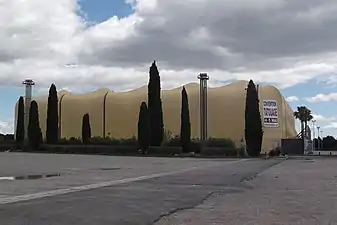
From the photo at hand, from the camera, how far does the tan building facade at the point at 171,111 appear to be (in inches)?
3201

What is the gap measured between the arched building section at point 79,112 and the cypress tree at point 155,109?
29.6 m

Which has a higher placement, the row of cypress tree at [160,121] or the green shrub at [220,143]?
the row of cypress tree at [160,121]

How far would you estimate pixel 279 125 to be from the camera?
8050cm

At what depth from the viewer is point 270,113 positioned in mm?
79250

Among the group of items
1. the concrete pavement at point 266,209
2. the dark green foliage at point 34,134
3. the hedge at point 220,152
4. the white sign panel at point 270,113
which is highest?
the white sign panel at point 270,113

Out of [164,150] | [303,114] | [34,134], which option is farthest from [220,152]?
[303,114]

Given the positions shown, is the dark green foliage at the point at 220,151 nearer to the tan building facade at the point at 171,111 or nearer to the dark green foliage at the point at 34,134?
the tan building facade at the point at 171,111

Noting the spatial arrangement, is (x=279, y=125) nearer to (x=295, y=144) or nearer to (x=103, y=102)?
(x=295, y=144)

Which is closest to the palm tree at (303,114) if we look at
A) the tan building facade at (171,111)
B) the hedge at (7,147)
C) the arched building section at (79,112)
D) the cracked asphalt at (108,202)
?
the tan building facade at (171,111)

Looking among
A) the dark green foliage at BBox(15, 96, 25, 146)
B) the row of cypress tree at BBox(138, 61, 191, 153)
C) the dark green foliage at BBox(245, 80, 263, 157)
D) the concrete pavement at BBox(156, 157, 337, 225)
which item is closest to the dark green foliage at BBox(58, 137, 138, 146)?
the row of cypress tree at BBox(138, 61, 191, 153)

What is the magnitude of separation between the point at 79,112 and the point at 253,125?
39563 mm

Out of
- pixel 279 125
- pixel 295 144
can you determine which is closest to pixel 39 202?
pixel 295 144

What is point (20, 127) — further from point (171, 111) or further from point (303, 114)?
point (303, 114)

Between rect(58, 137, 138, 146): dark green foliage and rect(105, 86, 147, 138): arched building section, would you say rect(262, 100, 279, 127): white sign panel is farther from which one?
rect(58, 137, 138, 146): dark green foliage
